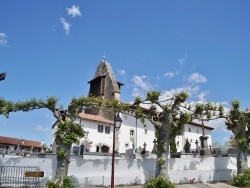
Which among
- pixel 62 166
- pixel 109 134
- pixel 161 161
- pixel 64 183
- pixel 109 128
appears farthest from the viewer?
pixel 109 128

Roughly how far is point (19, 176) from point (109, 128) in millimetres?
25161

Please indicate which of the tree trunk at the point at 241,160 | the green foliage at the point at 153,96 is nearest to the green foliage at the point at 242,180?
the tree trunk at the point at 241,160

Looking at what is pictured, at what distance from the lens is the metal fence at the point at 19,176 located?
51.1 ft

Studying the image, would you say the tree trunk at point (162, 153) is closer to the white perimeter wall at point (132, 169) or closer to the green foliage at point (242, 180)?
the white perimeter wall at point (132, 169)

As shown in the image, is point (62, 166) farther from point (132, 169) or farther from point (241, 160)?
point (241, 160)

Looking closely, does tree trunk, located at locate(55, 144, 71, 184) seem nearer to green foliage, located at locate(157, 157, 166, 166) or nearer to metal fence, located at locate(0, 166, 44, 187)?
metal fence, located at locate(0, 166, 44, 187)

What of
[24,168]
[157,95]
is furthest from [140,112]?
[24,168]

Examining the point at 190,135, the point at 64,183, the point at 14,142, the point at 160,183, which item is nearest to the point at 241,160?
the point at 160,183

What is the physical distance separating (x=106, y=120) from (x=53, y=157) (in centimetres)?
2327

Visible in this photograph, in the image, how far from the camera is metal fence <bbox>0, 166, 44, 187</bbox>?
15586mm

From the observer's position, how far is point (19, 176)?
15.8m

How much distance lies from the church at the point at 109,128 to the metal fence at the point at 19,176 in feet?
56.5

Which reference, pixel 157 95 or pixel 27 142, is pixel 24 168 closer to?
pixel 157 95

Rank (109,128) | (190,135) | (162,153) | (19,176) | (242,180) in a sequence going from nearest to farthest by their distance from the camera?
1. (19,176)
2. (162,153)
3. (242,180)
4. (109,128)
5. (190,135)
